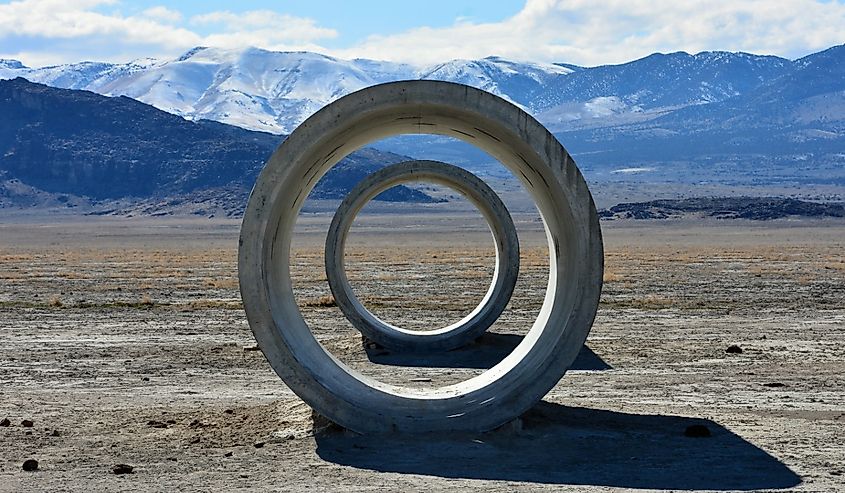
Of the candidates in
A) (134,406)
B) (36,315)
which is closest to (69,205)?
(36,315)

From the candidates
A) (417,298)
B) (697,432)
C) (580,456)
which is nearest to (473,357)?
(697,432)

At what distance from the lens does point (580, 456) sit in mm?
10781

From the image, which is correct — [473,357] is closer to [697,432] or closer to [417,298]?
[697,432]

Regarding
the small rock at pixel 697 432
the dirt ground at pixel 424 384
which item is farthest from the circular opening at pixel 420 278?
the small rock at pixel 697 432

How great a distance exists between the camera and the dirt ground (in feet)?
33.5

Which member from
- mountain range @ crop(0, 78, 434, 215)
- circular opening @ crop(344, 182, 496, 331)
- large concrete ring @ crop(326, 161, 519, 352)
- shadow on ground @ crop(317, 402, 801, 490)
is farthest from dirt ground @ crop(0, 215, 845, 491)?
mountain range @ crop(0, 78, 434, 215)

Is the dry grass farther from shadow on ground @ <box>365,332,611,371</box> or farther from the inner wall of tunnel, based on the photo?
shadow on ground @ <box>365,332,611,371</box>

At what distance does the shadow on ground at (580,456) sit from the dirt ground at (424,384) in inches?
1.1

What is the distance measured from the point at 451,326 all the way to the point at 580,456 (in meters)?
8.65

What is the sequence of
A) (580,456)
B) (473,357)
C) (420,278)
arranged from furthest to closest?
1. (420,278)
2. (473,357)
3. (580,456)

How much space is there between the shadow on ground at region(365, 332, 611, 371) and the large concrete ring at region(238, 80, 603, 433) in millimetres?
5526

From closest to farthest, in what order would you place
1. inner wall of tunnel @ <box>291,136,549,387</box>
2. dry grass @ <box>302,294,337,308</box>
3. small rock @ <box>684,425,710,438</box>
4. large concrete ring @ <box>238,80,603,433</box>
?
large concrete ring @ <box>238,80,603,433</box> < small rock @ <box>684,425,710,438</box> < inner wall of tunnel @ <box>291,136,549,387</box> < dry grass @ <box>302,294,337,308</box>

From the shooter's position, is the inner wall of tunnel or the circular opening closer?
the inner wall of tunnel

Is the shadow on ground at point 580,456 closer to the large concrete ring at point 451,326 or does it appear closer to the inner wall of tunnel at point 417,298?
the inner wall of tunnel at point 417,298
